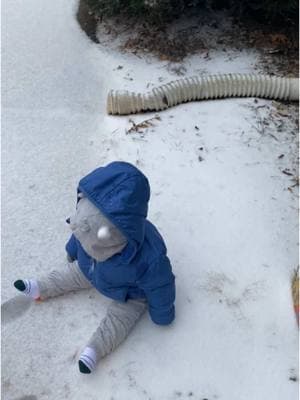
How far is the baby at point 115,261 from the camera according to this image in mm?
1729

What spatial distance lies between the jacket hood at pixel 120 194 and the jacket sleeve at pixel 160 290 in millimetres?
192

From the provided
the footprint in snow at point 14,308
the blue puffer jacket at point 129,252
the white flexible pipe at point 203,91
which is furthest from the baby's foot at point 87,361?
the white flexible pipe at point 203,91

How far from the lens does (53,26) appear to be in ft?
→ 10.9

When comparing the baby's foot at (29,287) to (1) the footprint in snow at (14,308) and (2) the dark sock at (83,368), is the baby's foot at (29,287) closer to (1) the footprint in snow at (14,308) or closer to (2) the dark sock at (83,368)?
(1) the footprint in snow at (14,308)

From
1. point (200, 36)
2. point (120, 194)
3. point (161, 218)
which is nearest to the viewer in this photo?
point (120, 194)

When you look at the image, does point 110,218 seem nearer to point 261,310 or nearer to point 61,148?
point 261,310

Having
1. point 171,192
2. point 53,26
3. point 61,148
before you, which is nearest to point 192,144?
point 171,192

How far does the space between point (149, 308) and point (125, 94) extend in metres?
1.18

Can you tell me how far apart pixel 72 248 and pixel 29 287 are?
0.21 m

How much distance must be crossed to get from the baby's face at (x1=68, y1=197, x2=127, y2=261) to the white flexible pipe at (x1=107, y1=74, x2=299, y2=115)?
1.06m

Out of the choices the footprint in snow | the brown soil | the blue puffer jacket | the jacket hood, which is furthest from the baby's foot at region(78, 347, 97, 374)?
the brown soil

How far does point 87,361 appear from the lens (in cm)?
189

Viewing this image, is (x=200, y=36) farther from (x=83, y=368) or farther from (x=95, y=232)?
(x=83, y=368)

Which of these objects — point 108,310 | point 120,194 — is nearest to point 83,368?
point 108,310
